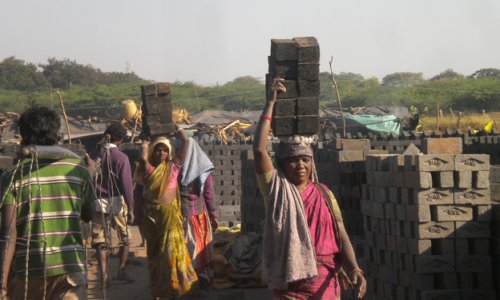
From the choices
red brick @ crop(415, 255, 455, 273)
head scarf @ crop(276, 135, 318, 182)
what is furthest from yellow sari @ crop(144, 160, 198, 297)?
head scarf @ crop(276, 135, 318, 182)

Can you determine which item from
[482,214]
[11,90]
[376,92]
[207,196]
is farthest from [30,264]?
[11,90]

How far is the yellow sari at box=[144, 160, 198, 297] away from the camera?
Answer: 29.7 ft

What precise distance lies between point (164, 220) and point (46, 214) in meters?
3.80

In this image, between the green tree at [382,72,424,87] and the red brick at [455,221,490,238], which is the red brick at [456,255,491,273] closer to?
the red brick at [455,221,490,238]

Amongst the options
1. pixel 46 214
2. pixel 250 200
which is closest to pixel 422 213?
pixel 46 214

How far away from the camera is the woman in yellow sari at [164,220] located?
9.04 metres

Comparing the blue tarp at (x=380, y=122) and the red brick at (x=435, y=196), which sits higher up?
the red brick at (x=435, y=196)

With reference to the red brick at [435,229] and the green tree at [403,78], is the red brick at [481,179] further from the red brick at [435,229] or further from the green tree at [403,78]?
the green tree at [403,78]

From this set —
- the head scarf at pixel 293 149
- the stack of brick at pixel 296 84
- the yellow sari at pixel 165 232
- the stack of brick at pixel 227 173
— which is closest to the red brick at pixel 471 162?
the stack of brick at pixel 296 84

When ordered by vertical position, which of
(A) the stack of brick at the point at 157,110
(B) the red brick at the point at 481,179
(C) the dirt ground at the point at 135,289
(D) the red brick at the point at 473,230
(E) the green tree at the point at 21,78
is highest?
(E) the green tree at the point at 21,78

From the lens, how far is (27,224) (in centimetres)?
529

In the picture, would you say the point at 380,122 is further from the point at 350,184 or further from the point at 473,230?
the point at 473,230

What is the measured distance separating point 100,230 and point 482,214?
435 centimetres

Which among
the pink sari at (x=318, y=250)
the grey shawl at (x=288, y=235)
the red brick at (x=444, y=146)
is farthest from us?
the red brick at (x=444, y=146)
